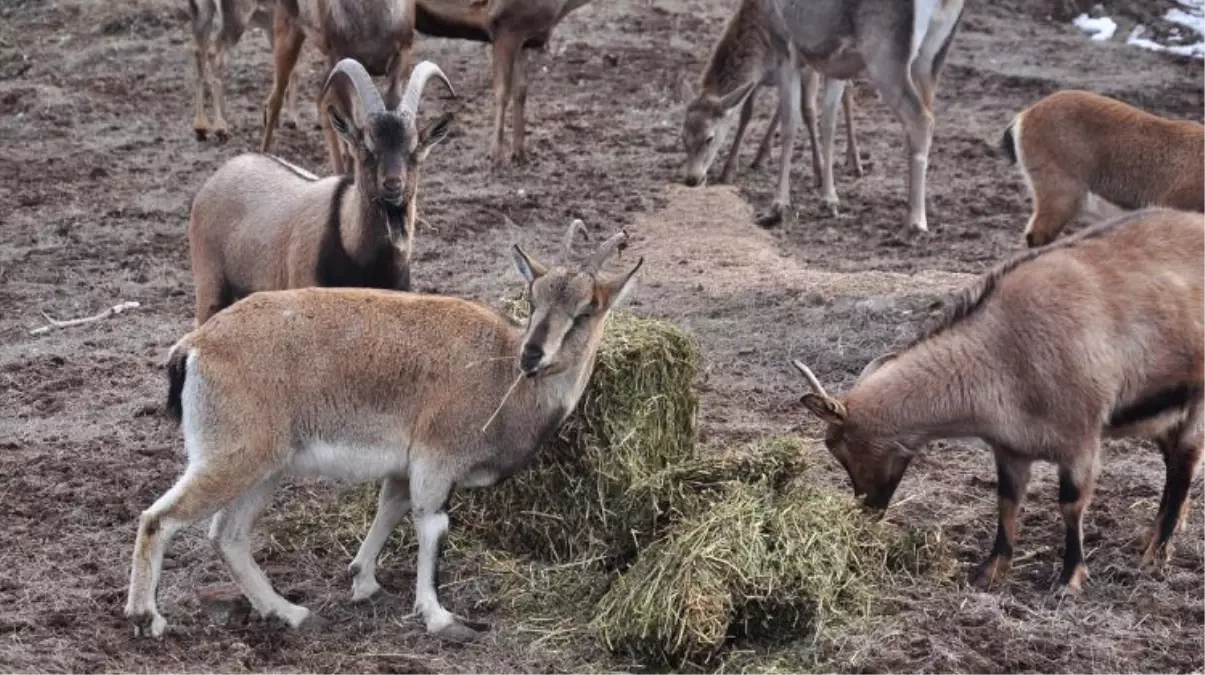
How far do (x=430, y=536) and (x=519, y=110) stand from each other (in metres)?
8.35

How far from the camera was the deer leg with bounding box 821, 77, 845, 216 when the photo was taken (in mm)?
13016

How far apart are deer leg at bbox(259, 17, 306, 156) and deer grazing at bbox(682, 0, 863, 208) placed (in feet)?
9.53

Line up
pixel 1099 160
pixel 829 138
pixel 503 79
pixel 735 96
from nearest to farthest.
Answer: pixel 1099 160
pixel 829 138
pixel 735 96
pixel 503 79

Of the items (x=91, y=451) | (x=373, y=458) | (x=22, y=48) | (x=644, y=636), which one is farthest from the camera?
(x=22, y=48)

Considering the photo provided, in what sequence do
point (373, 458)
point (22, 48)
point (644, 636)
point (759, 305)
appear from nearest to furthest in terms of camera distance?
point (644, 636) → point (373, 458) → point (759, 305) → point (22, 48)

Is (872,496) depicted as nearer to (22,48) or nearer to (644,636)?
(644,636)

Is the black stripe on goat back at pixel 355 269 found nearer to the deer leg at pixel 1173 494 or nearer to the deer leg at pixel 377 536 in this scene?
the deer leg at pixel 377 536

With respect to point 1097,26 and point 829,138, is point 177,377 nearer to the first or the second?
point 829,138

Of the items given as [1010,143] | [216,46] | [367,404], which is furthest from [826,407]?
[216,46]

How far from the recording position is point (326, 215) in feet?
27.9

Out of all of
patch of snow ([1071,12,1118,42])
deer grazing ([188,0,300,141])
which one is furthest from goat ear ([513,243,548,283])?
patch of snow ([1071,12,1118,42])

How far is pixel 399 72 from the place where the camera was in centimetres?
1272

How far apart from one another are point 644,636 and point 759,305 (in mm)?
4485

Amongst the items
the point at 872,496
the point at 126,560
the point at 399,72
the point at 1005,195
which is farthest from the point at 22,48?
the point at 872,496
